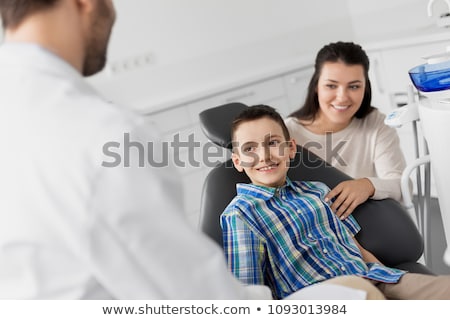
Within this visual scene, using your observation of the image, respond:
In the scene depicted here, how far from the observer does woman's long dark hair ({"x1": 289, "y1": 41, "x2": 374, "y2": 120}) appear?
1.68 meters

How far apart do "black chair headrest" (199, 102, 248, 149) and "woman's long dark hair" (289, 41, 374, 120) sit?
0.30 m

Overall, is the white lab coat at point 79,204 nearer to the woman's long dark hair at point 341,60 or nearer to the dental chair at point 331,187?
the dental chair at point 331,187

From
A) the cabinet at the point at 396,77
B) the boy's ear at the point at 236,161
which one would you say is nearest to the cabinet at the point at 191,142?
the cabinet at the point at 396,77

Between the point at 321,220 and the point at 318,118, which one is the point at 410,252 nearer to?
the point at 321,220

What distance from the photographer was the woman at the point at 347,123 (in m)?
1.66

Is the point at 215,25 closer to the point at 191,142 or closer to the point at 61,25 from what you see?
the point at 191,142

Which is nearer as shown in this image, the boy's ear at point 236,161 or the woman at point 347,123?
the boy's ear at point 236,161

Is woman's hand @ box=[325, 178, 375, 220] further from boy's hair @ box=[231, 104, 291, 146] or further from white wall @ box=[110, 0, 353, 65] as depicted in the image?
white wall @ box=[110, 0, 353, 65]

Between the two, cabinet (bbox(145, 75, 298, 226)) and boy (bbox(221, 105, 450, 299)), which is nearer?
boy (bbox(221, 105, 450, 299))

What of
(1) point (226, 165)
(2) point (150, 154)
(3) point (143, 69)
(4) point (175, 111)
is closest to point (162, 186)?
(2) point (150, 154)

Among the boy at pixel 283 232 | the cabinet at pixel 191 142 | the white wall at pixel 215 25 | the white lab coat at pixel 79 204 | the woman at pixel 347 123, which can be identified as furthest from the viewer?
the white wall at pixel 215 25

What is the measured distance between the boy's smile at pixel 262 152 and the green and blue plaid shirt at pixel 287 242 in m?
0.04

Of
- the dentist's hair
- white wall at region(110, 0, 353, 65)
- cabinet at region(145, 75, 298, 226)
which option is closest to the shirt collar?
the dentist's hair
